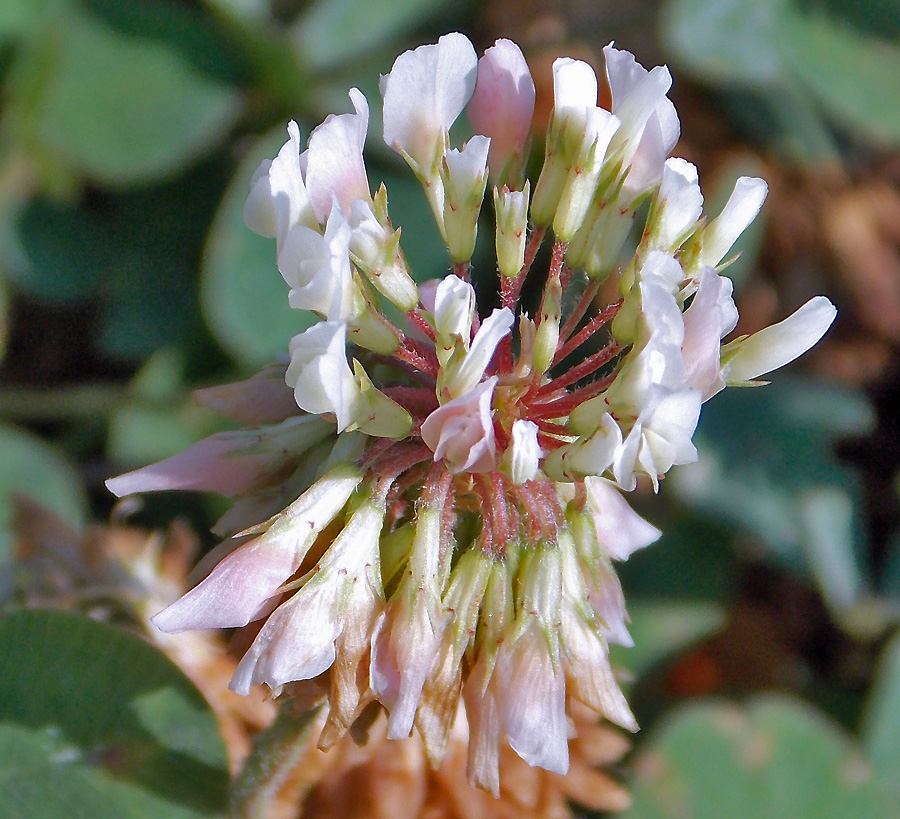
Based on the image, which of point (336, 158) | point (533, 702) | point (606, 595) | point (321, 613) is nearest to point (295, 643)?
point (321, 613)

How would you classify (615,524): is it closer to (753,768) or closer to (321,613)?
(321,613)

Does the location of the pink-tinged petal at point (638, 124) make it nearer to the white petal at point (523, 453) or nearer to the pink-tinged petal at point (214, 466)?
the white petal at point (523, 453)

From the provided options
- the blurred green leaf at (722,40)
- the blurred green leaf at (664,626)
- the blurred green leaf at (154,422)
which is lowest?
the blurred green leaf at (154,422)

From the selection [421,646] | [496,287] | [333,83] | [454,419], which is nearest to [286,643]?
[421,646]

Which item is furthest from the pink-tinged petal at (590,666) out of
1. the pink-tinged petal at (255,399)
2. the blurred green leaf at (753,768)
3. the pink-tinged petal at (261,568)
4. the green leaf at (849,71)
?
the green leaf at (849,71)

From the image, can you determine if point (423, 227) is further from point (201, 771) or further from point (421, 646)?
point (421, 646)

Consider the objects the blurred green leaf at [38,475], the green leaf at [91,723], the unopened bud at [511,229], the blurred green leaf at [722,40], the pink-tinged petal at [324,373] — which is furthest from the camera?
the blurred green leaf at [722,40]
